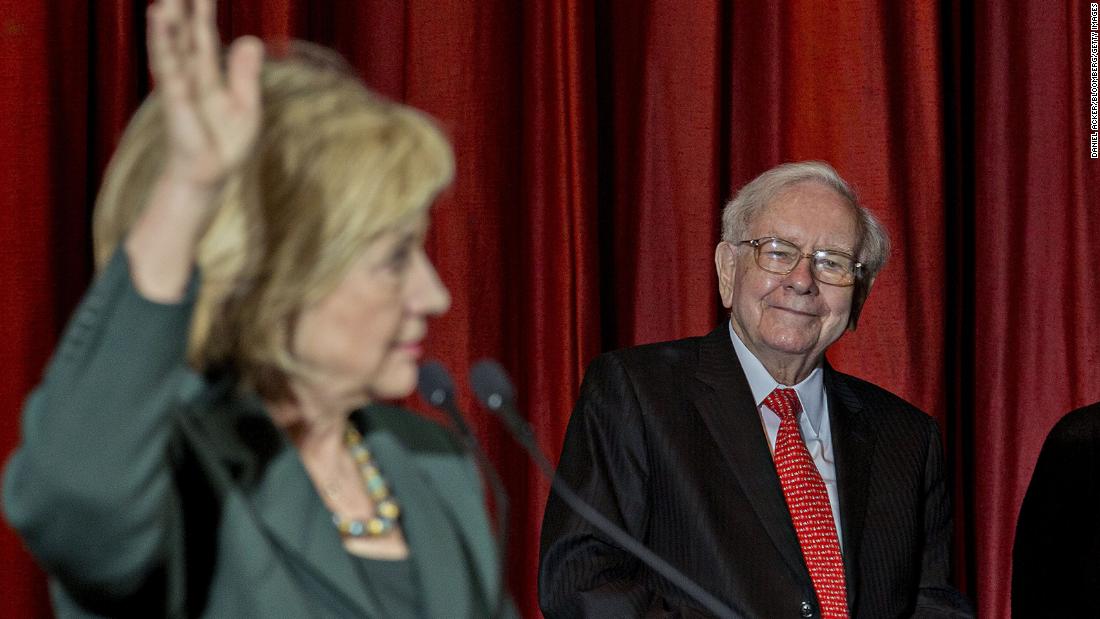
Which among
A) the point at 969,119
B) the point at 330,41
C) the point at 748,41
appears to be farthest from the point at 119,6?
the point at 969,119

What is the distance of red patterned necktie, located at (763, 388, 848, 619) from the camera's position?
2.23 metres

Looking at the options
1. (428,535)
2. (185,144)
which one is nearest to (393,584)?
(428,535)

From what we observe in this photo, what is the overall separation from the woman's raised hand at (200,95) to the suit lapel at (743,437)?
1510mm

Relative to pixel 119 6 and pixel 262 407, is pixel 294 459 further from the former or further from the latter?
pixel 119 6

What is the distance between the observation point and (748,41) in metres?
3.05

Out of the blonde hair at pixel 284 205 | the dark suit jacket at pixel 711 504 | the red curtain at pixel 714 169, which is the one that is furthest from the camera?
the red curtain at pixel 714 169

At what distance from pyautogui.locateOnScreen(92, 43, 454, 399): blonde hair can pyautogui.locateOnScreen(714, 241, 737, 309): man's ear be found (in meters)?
1.52

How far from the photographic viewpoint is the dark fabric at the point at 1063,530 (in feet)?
7.51

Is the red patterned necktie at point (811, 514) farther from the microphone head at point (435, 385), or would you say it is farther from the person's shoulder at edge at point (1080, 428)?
the microphone head at point (435, 385)

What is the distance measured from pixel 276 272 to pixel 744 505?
1.40 m

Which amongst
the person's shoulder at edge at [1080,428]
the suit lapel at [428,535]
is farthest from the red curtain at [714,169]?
the suit lapel at [428,535]

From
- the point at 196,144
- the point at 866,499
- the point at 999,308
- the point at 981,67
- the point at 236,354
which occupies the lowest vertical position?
the point at 866,499

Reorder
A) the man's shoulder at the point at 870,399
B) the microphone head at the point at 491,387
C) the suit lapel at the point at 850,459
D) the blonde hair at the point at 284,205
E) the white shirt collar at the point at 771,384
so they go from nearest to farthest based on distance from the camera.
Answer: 1. the blonde hair at the point at 284,205
2. the microphone head at the point at 491,387
3. the suit lapel at the point at 850,459
4. the white shirt collar at the point at 771,384
5. the man's shoulder at the point at 870,399

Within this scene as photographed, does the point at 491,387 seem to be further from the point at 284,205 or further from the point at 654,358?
the point at 654,358
